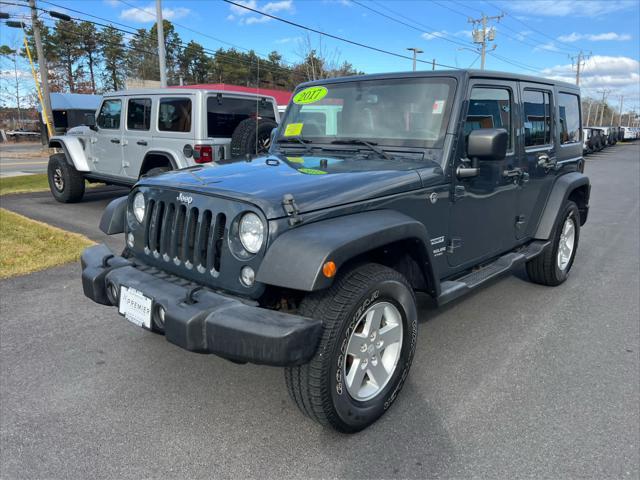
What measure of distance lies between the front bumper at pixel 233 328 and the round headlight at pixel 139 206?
28.9 inches

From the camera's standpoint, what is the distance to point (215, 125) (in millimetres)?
7379

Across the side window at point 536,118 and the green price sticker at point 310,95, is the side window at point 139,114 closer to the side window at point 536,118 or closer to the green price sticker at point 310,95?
the green price sticker at point 310,95

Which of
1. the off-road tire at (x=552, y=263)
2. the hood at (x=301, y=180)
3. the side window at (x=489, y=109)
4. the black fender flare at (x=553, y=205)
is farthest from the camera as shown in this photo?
the off-road tire at (x=552, y=263)

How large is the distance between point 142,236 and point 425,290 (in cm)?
178

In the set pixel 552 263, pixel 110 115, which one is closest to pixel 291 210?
pixel 552 263

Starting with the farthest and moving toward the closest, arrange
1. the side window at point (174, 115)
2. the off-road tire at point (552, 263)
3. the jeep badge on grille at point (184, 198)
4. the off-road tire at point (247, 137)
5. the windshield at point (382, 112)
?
the side window at point (174, 115) → the off-road tire at point (247, 137) → the off-road tire at point (552, 263) → the windshield at point (382, 112) → the jeep badge on grille at point (184, 198)

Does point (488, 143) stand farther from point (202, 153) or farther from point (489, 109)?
point (202, 153)

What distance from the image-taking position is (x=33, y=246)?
20.0 feet

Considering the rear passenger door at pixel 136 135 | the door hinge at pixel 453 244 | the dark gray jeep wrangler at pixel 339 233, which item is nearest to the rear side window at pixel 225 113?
the rear passenger door at pixel 136 135

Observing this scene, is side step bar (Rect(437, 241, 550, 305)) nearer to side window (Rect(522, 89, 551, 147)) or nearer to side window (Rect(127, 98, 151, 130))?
side window (Rect(522, 89, 551, 147))

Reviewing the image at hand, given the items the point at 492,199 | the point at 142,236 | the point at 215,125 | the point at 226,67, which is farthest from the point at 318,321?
the point at 226,67

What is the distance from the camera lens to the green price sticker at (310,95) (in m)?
3.93

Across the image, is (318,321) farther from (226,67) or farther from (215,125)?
(226,67)

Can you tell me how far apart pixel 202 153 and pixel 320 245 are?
17.5ft
